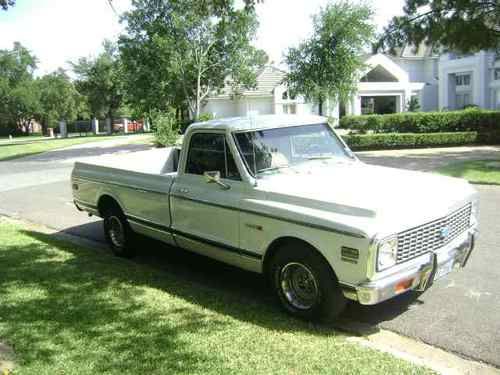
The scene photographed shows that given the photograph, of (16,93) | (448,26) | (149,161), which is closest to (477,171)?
(448,26)

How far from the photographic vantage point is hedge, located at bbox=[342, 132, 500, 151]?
22531 mm

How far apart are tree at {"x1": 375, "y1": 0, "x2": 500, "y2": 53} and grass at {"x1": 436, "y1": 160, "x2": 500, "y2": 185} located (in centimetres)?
414

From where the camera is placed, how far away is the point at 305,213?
4.55 m

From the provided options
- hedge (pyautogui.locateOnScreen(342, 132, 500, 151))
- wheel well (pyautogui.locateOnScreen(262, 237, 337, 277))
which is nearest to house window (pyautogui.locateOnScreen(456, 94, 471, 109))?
hedge (pyautogui.locateOnScreen(342, 132, 500, 151))

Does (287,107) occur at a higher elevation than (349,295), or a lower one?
higher

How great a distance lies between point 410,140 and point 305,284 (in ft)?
62.7

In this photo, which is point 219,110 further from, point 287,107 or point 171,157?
point 171,157

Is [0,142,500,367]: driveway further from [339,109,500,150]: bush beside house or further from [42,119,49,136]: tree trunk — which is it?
[42,119,49,136]: tree trunk

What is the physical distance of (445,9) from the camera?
17.3 meters

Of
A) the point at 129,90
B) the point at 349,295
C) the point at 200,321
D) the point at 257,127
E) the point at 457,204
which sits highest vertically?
the point at 129,90

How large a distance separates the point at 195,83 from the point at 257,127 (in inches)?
987

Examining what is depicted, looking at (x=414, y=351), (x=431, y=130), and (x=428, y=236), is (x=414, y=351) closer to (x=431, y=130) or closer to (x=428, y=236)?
(x=428, y=236)

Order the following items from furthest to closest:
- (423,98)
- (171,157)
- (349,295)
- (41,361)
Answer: (423,98) → (171,157) → (349,295) → (41,361)

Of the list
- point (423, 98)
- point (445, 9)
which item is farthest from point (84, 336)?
point (423, 98)
